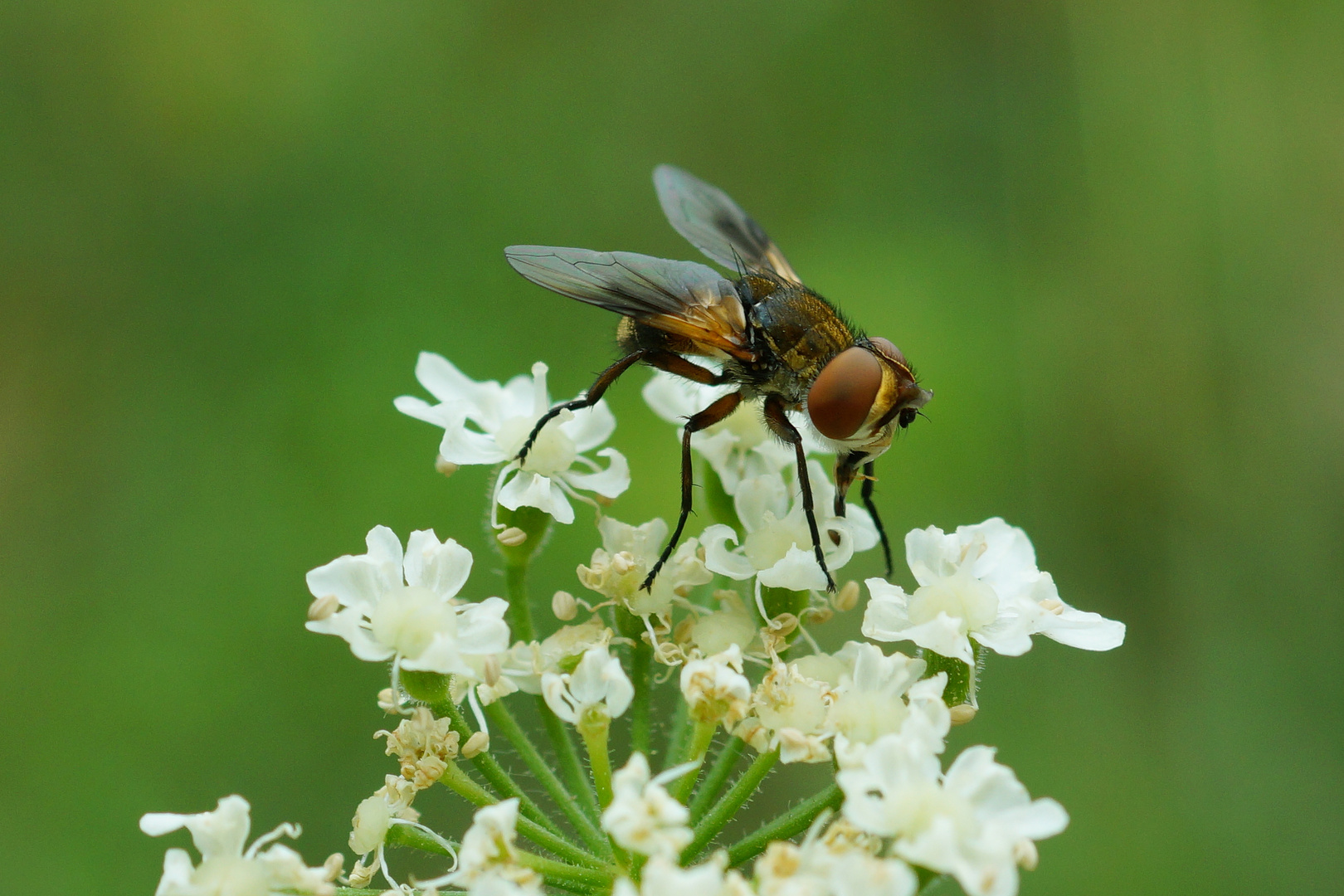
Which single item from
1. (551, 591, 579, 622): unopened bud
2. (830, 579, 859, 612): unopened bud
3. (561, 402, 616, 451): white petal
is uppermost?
(561, 402, 616, 451): white petal

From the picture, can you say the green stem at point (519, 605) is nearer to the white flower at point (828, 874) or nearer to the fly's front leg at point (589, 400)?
the fly's front leg at point (589, 400)

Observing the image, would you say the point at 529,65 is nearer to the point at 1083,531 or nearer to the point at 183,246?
the point at 183,246

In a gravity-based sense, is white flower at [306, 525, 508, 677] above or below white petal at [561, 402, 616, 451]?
below

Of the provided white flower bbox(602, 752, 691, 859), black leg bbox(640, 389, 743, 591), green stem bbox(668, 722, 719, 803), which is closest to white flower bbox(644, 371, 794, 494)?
black leg bbox(640, 389, 743, 591)

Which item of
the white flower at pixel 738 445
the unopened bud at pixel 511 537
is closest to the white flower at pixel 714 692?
the unopened bud at pixel 511 537

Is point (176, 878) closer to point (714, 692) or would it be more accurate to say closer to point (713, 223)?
point (714, 692)

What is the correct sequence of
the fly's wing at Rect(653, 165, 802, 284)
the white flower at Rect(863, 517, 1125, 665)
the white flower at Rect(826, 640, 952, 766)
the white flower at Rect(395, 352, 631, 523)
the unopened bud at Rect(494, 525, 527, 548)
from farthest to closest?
1. the fly's wing at Rect(653, 165, 802, 284)
2. the white flower at Rect(395, 352, 631, 523)
3. the unopened bud at Rect(494, 525, 527, 548)
4. the white flower at Rect(863, 517, 1125, 665)
5. the white flower at Rect(826, 640, 952, 766)

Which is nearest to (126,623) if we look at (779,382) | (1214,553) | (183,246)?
(183,246)

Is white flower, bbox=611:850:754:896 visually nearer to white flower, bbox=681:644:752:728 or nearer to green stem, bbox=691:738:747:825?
white flower, bbox=681:644:752:728

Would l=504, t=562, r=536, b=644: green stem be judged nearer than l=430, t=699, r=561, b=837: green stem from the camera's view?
No
